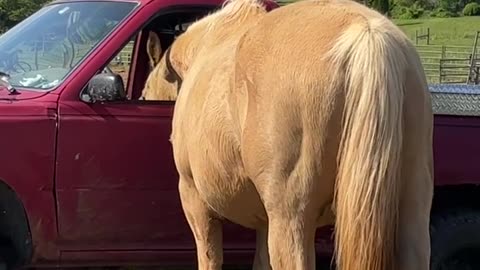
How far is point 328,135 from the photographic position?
2.84m

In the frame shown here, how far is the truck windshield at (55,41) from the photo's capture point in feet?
14.6

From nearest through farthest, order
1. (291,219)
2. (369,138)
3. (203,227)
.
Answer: (369,138) < (291,219) < (203,227)

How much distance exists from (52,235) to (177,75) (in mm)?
1021

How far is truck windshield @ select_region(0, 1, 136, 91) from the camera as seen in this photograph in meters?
4.46

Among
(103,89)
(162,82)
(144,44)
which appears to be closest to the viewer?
(103,89)

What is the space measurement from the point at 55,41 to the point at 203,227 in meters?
1.38

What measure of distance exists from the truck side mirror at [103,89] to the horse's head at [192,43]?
0.29m

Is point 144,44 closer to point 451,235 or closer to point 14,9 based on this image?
point 451,235

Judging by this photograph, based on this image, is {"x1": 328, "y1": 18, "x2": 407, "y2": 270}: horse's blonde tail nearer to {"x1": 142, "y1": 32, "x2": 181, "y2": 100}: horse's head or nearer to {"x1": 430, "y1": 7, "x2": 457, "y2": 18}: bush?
{"x1": 142, "y1": 32, "x2": 181, "y2": 100}: horse's head

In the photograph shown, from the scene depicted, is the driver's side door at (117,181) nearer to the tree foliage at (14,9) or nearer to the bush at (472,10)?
the tree foliage at (14,9)

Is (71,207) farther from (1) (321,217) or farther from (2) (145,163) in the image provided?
(1) (321,217)

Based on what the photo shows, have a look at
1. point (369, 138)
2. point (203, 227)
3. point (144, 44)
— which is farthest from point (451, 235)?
point (144, 44)

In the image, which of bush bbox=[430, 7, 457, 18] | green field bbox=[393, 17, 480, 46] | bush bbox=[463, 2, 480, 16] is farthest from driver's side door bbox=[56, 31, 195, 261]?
bush bbox=[430, 7, 457, 18]

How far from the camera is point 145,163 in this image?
4367mm
